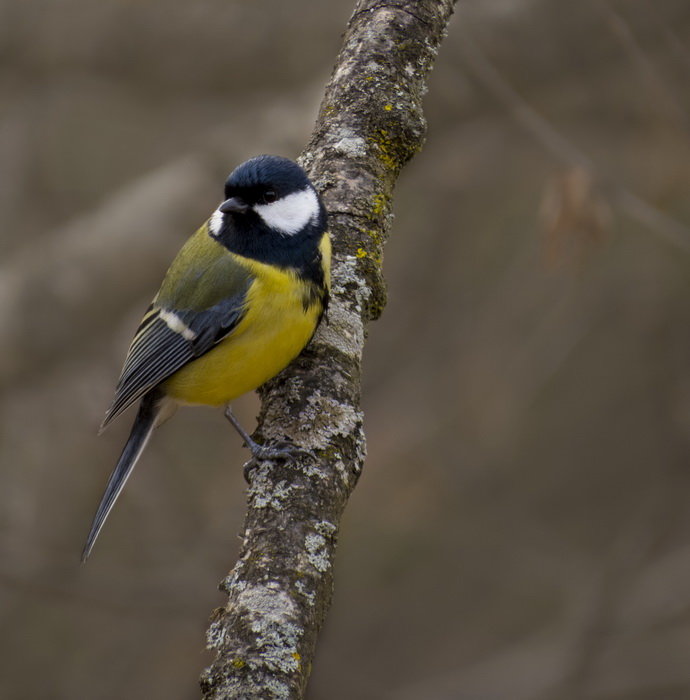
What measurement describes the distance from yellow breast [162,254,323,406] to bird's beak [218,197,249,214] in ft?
0.53

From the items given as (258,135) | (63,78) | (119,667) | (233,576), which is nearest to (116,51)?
(63,78)

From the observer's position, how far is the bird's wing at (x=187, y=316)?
9.83 ft

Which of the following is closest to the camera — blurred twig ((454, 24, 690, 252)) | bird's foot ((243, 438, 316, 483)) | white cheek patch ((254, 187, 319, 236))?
bird's foot ((243, 438, 316, 483))

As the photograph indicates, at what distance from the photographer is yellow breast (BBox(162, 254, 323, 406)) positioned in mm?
2768

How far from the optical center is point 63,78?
6.15m

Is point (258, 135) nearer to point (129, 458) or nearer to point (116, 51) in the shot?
point (116, 51)

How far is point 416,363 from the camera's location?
689 centimetres

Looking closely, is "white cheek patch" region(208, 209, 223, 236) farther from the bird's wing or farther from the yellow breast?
the yellow breast

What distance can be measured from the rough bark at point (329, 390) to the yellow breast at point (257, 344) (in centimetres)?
6

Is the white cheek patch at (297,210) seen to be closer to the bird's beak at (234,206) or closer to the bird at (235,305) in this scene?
the bird at (235,305)

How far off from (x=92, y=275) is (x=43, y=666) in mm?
2869

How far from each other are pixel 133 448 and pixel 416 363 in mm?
3893

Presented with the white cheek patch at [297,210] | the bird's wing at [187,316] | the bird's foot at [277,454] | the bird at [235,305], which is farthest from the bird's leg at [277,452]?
the white cheek patch at [297,210]

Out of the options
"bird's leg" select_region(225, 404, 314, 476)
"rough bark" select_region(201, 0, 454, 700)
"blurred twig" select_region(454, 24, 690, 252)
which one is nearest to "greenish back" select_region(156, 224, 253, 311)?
"rough bark" select_region(201, 0, 454, 700)
